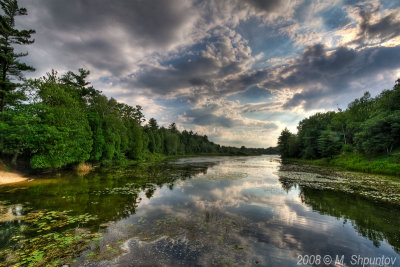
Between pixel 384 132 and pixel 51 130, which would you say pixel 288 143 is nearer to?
pixel 384 132

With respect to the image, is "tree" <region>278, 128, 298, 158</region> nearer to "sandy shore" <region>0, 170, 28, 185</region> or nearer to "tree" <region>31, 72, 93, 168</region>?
"tree" <region>31, 72, 93, 168</region>

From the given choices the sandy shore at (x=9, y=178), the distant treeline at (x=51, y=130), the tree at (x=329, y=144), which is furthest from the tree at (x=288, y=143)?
the sandy shore at (x=9, y=178)

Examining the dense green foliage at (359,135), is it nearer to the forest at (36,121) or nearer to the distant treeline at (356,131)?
the distant treeline at (356,131)

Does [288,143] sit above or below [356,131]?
below

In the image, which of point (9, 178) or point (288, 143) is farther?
point (288, 143)

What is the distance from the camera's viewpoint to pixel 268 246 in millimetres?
6711

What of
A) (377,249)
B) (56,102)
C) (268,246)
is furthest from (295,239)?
(56,102)

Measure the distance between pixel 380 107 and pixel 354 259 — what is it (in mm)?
60350

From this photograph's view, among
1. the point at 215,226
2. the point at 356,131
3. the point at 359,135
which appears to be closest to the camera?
the point at 215,226

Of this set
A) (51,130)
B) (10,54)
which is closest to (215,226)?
(51,130)

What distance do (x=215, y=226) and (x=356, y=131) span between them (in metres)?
69.3

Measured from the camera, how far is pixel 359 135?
4138 cm

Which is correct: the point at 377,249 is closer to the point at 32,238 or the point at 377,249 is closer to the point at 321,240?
the point at 321,240

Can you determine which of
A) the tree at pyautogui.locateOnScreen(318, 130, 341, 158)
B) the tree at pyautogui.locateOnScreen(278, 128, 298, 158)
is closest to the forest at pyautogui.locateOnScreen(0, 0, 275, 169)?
the tree at pyautogui.locateOnScreen(318, 130, 341, 158)
